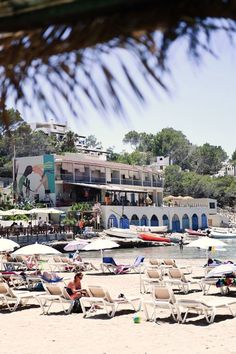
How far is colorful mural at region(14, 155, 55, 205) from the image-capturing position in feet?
199

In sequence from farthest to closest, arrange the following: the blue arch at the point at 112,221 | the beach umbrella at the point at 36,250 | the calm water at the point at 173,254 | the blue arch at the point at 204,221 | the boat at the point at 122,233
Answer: the blue arch at the point at 204,221, the blue arch at the point at 112,221, the boat at the point at 122,233, the calm water at the point at 173,254, the beach umbrella at the point at 36,250

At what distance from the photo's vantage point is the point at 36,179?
62031 millimetres

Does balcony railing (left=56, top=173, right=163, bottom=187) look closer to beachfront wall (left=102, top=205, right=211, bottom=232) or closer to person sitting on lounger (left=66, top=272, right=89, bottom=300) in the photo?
beachfront wall (left=102, top=205, right=211, bottom=232)

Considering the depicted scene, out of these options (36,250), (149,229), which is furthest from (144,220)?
(36,250)

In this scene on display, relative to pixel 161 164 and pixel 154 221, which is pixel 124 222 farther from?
pixel 161 164

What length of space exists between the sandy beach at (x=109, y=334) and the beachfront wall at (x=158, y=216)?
47.9 m

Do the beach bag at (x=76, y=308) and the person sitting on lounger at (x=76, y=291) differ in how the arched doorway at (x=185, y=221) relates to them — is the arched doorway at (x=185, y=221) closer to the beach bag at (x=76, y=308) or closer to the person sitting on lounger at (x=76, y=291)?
the person sitting on lounger at (x=76, y=291)

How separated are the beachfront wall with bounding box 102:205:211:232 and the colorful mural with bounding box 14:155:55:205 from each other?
633cm

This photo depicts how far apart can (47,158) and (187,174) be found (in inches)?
1986

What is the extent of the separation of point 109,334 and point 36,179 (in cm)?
5249

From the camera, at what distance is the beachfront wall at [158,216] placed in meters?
61.2

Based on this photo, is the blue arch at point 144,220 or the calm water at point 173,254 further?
the blue arch at point 144,220

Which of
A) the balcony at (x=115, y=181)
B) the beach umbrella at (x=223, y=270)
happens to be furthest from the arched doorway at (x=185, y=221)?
the beach umbrella at (x=223, y=270)

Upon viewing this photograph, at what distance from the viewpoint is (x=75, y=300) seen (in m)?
12.6
